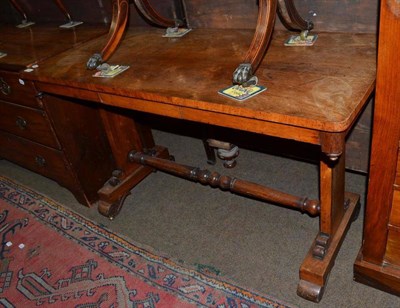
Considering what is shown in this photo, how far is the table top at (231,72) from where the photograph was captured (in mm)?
1086

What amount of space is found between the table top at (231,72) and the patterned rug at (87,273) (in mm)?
825

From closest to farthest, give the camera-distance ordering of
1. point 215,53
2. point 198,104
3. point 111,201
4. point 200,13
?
point 198,104 → point 215,53 → point 200,13 → point 111,201

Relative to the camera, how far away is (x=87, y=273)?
186 centimetres

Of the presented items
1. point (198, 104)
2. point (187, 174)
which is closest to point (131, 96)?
point (198, 104)

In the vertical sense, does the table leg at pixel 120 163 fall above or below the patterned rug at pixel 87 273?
above

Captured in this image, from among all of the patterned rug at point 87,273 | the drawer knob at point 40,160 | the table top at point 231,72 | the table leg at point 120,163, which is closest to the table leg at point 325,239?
the patterned rug at point 87,273

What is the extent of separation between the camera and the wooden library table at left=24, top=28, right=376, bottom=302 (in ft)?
3.58

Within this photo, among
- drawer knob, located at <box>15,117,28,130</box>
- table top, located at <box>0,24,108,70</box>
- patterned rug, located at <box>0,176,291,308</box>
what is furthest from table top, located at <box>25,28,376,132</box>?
patterned rug, located at <box>0,176,291,308</box>

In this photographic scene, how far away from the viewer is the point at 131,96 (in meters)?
1.38

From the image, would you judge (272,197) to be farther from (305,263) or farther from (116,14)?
(116,14)

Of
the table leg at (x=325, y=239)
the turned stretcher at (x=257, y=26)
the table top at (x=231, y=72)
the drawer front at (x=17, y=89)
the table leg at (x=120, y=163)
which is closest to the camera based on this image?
the table top at (x=231, y=72)

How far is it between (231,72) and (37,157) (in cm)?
145

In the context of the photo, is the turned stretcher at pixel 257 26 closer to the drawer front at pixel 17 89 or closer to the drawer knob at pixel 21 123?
the drawer front at pixel 17 89

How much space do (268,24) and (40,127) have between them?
1.33m
